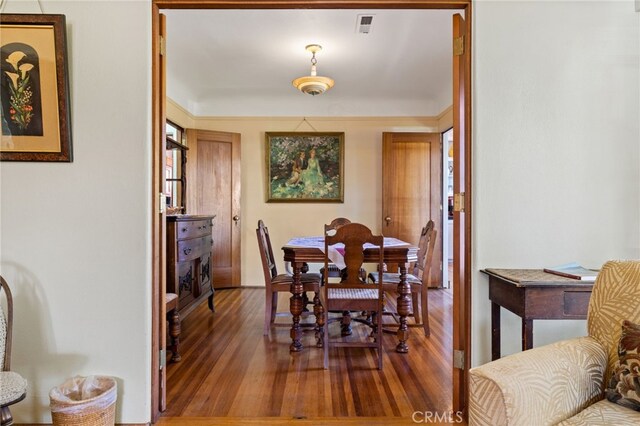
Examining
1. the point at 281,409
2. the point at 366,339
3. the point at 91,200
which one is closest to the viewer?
the point at 91,200

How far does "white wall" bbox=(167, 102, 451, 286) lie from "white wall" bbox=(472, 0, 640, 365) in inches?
125

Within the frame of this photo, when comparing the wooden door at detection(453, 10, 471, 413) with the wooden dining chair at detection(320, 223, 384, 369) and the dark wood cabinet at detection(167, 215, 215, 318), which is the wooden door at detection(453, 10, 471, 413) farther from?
the dark wood cabinet at detection(167, 215, 215, 318)

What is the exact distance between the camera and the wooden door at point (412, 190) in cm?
471

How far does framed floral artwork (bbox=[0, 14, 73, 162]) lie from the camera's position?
163 cm

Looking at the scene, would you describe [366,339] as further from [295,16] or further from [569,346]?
[295,16]

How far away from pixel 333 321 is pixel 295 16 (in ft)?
8.49

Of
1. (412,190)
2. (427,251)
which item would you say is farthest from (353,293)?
(412,190)

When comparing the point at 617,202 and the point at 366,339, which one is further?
the point at 366,339

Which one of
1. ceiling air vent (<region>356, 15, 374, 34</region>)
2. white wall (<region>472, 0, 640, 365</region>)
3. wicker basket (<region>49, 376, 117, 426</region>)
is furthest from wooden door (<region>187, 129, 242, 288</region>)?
white wall (<region>472, 0, 640, 365</region>)

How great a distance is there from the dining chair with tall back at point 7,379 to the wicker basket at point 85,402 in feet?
0.51

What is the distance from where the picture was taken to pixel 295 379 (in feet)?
7.21

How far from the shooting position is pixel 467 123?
174 centimetres

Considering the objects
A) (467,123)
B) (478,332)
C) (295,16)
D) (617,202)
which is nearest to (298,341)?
(478,332)

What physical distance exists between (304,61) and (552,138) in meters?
2.64
